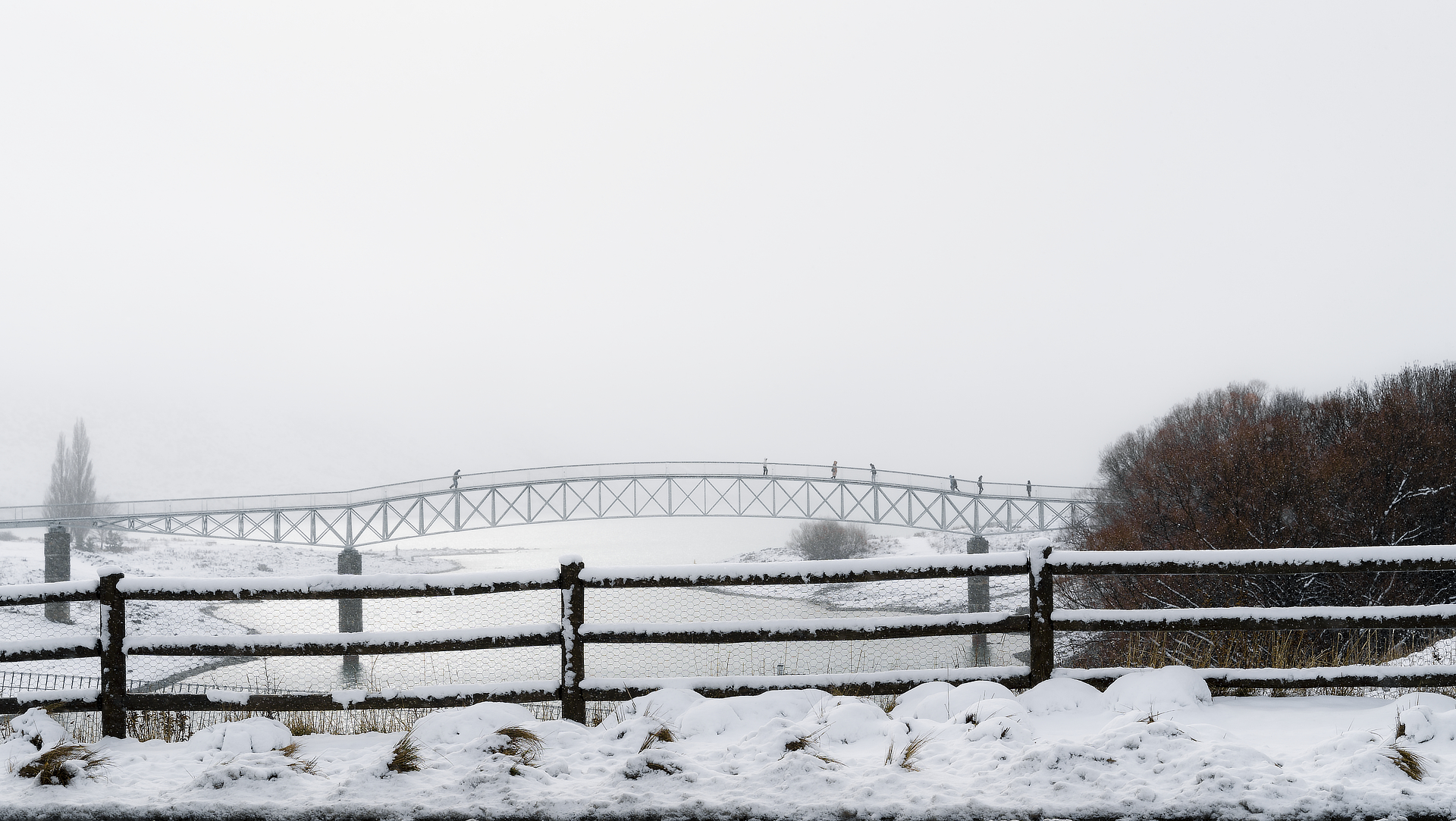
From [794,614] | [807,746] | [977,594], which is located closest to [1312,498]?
[977,594]

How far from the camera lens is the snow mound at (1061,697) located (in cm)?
627

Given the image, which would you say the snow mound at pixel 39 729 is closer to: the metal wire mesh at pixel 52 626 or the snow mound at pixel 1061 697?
the snow mound at pixel 1061 697

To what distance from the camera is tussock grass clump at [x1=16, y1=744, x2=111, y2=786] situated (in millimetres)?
5453

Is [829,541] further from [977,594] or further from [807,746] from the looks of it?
[807,746]

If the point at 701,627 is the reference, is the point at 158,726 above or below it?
below

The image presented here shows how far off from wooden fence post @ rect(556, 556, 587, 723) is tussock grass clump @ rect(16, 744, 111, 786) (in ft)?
10.1

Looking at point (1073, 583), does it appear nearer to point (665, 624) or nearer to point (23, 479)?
point (665, 624)

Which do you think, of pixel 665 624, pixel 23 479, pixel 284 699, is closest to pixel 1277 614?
pixel 665 624

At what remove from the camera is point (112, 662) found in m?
6.86

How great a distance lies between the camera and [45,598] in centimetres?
709

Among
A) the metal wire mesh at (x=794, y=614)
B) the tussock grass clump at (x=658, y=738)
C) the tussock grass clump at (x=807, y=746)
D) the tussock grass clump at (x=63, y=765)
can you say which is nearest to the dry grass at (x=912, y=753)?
the tussock grass clump at (x=807, y=746)

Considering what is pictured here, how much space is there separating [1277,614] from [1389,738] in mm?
1549

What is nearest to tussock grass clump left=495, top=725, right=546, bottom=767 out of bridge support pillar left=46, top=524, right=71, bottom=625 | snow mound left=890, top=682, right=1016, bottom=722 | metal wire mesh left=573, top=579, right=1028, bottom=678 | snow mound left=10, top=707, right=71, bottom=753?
snow mound left=890, top=682, right=1016, bottom=722

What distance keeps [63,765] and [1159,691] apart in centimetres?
747
